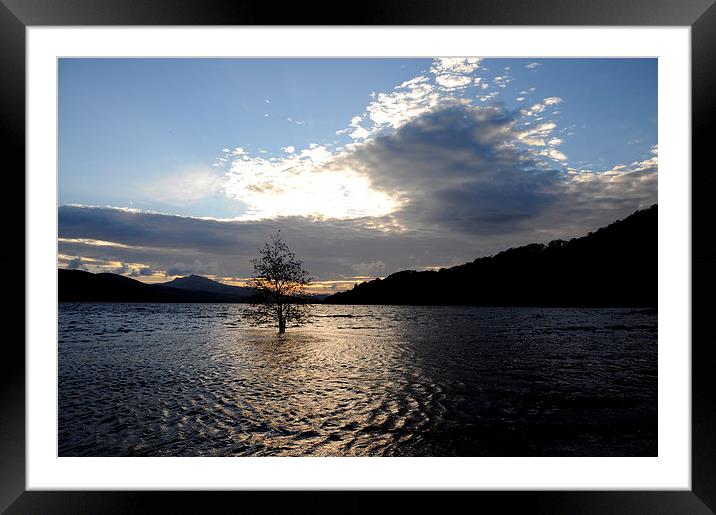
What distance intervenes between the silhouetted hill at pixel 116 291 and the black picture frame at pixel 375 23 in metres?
47.5

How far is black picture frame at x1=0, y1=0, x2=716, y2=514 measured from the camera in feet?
6.53

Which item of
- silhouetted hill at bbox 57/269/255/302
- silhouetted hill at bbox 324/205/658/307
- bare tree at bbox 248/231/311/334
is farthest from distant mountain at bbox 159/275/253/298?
bare tree at bbox 248/231/311/334

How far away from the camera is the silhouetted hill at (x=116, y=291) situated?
156 ft

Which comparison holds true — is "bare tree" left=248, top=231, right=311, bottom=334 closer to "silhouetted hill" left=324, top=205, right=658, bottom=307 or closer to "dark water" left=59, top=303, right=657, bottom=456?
"dark water" left=59, top=303, right=657, bottom=456

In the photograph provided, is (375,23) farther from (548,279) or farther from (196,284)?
(548,279)

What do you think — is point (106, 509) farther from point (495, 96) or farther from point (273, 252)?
point (495, 96)

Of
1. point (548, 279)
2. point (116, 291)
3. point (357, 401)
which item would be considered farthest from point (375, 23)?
point (116, 291)

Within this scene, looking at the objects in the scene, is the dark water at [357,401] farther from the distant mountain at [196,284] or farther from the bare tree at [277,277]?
the distant mountain at [196,284]

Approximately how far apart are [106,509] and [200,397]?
18.3 ft

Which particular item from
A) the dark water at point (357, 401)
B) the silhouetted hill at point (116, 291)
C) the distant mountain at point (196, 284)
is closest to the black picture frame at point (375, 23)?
the dark water at point (357, 401)

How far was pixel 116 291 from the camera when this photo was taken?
4988 cm

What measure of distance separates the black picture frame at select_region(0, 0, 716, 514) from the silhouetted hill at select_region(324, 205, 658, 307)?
38857 mm

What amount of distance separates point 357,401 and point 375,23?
6285 mm
